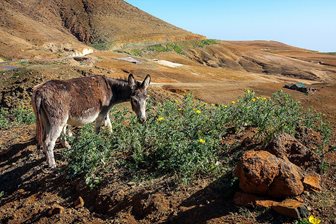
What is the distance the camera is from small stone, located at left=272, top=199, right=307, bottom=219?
5887 millimetres

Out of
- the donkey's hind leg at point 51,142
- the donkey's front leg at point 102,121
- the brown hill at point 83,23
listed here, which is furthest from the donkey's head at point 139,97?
the brown hill at point 83,23

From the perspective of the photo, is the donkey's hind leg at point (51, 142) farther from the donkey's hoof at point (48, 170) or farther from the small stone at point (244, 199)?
the small stone at point (244, 199)

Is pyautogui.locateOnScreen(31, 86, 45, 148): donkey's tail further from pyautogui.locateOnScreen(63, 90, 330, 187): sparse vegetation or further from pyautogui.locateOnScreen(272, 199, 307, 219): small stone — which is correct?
pyautogui.locateOnScreen(272, 199, 307, 219): small stone

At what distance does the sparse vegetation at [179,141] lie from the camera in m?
7.32

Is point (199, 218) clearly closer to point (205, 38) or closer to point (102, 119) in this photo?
point (102, 119)

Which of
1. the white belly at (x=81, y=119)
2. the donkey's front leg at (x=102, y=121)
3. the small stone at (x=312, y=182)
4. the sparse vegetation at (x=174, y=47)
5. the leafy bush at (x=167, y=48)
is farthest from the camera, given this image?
the leafy bush at (x=167, y=48)

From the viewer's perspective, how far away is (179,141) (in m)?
7.74

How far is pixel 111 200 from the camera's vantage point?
722 cm

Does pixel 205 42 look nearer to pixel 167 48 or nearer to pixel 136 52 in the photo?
pixel 167 48

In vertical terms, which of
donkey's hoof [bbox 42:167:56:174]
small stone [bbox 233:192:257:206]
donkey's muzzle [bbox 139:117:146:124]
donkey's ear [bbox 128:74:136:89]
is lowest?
donkey's hoof [bbox 42:167:56:174]

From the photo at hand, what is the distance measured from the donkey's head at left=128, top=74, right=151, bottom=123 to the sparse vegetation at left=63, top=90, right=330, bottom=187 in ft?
1.30

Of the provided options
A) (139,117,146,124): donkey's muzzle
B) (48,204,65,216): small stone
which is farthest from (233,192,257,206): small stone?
(139,117,146,124): donkey's muzzle

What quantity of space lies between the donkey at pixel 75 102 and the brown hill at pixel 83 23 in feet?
162

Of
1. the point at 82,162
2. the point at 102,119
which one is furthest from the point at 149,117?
the point at 82,162
